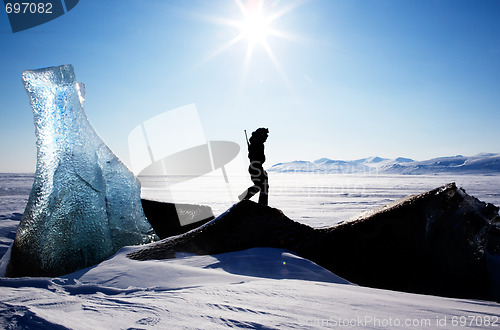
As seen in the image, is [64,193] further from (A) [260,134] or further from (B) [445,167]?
(B) [445,167]

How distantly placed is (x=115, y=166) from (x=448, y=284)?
3988 millimetres

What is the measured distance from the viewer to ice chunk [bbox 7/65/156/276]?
3084 millimetres

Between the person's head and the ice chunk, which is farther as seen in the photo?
the person's head

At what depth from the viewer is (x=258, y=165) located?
19.2 ft

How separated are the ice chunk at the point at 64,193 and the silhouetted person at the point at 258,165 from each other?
9.00ft

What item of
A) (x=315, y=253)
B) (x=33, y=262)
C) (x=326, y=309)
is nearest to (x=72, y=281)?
(x=33, y=262)

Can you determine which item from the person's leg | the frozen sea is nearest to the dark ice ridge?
the frozen sea

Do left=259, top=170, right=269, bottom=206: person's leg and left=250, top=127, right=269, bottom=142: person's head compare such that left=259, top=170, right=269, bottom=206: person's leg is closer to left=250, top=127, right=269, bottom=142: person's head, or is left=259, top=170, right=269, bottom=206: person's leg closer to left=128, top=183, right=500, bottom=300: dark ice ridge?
left=250, top=127, right=269, bottom=142: person's head

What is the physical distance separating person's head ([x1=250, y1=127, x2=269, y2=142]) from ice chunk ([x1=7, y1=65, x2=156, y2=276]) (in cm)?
290

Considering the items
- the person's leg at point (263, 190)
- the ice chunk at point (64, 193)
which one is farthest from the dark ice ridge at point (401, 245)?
the person's leg at point (263, 190)

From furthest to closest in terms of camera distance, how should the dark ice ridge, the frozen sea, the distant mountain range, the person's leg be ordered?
1. the distant mountain range
2. the person's leg
3. the dark ice ridge
4. the frozen sea

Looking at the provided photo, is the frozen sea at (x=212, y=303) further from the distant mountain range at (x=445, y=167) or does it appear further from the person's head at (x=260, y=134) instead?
the distant mountain range at (x=445, y=167)

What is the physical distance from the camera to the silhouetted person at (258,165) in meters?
5.73

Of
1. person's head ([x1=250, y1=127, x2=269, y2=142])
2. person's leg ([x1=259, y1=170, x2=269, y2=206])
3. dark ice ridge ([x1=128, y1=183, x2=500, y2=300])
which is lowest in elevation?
dark ice ridge ([x1=128, y1=183, x2=500, y2=300])
